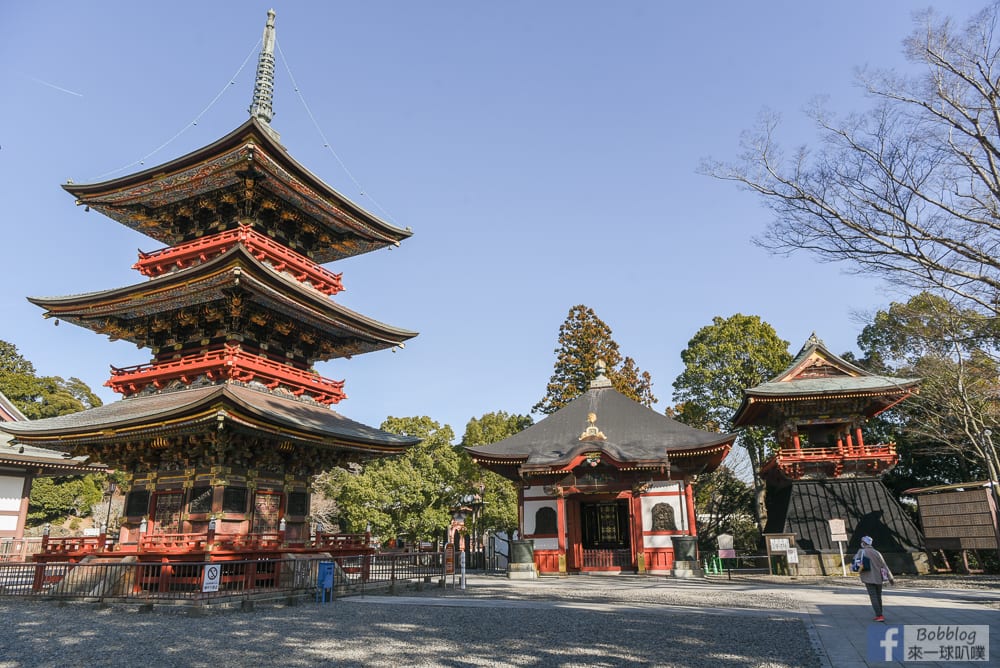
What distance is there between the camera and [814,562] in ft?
81.7

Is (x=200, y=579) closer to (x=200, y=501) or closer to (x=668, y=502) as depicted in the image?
(x=200, y=501)

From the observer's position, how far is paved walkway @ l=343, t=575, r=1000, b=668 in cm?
903

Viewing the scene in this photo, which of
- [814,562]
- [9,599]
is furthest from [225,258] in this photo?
[814,562]

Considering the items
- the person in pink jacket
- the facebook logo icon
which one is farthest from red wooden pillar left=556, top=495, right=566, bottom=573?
the facebook logo icon

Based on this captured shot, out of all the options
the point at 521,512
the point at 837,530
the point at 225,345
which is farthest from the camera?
the point at 521,512

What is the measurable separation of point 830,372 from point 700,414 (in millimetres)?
10119

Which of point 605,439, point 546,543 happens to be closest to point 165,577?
point 546,543

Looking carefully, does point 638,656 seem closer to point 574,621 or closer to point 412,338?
point 574,621

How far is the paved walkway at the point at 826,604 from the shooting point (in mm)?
9031

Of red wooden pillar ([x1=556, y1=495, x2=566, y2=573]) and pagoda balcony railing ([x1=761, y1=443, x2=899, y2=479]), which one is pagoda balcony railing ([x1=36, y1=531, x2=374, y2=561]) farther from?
pagoda balcony railing ([x1=761, y1=443, x2=899, y2=479])

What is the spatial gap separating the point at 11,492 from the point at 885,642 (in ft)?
111

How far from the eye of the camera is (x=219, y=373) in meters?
19.7

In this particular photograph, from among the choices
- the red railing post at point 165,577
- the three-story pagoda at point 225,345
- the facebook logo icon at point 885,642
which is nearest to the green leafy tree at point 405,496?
the three-story pagoda at point 225,345

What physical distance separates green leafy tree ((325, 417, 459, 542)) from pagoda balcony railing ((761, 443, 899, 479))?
16.3 metres
